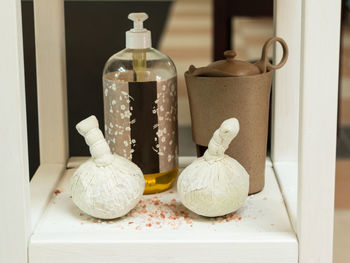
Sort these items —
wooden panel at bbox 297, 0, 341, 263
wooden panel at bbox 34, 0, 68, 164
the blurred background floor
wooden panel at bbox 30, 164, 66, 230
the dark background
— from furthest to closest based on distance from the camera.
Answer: the dark background
the blurred background floor
wooden panel at bbox 34, 0, 68, 164
wooden panel at bbox 30, 164, 66, 230
wooden panel at bbox 297, 0, 341, 263

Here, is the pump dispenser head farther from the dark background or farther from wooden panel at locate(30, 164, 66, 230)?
the dark background

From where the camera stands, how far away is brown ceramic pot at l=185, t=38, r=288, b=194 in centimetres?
75

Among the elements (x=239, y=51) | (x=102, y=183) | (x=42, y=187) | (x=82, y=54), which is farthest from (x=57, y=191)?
(x=239, y=51)

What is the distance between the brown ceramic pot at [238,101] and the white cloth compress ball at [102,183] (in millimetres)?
119

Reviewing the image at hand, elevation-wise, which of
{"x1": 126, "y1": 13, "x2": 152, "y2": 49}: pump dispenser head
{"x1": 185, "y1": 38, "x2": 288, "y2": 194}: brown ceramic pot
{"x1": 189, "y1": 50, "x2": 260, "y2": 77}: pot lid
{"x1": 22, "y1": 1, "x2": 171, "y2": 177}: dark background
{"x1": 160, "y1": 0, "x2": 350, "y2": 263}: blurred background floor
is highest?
{"x1": 126, "y1": 13, "x2": 152, "y2": 49}: pump dispenser head

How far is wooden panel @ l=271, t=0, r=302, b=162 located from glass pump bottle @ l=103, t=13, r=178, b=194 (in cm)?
19

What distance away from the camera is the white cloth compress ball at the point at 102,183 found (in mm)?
685

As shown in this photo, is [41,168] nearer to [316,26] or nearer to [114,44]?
[316,26]

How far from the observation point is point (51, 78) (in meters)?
0.90

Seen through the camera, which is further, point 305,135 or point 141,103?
point 141,103

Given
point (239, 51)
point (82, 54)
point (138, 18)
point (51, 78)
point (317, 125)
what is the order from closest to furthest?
point (317, 125)
point (138, 18)
point (51, 78)
point (82, 54)
point (239, 51)

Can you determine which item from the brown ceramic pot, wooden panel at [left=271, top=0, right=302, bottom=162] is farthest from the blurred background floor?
the brown ceramic pot

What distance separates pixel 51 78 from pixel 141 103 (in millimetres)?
194

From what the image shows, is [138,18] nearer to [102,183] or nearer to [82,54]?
[102,183]
